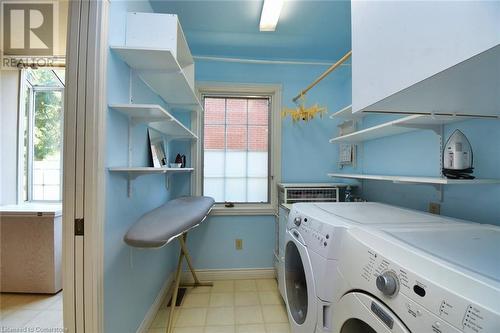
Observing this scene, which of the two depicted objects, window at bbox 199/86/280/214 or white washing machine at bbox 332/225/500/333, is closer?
white washing machine at bbox 332/225/500/333

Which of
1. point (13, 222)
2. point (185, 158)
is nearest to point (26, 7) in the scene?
point (185, 158)

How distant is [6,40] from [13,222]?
1700 mm

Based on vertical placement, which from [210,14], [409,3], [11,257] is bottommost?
[11,257]

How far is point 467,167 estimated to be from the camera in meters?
1.05

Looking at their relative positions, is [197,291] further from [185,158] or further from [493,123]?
[493,123]

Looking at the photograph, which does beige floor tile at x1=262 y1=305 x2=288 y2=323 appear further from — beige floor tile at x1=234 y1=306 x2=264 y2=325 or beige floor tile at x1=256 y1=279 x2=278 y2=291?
beige floor tile at x1=256 y1=279 x2=278 y2=291

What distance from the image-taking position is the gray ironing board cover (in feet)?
3.63

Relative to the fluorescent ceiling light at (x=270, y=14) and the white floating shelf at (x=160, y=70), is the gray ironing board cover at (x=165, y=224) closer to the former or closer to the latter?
the white floating shelf at (x=160, y=70)

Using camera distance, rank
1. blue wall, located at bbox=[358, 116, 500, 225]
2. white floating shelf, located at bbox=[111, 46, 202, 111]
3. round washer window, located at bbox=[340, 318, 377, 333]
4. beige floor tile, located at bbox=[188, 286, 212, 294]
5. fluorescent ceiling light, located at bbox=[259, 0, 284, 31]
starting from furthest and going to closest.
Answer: beige floor tile, located at bbox=[188, 286, 212, 294] → fluorescent ceiling light, located at bbox=[259, 0, 284, 31] → white floating shelf, located at bbox=[111, 46, 202, 111] → blue wall, located at bbox=[358, 116, 500, 225] → round washer window, located at bbox=[340, 318, 377, 333]

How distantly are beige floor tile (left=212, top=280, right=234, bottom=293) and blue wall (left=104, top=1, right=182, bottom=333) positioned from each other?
694 mm

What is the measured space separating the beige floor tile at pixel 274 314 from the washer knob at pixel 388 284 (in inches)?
56.7

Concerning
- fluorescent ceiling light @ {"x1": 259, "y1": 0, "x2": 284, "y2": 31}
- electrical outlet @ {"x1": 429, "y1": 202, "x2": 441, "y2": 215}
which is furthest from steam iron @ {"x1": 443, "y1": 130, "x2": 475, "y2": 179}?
fluorescent ceiling light @ {"x1": 259, "y1": 0, "x2": 284, "y2": 31}

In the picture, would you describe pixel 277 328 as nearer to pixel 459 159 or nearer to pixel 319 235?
pixel 319 235

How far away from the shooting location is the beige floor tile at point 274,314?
1772 mm
